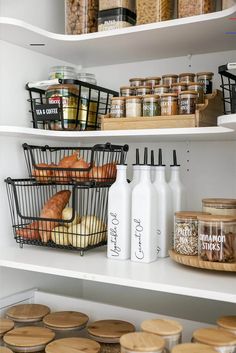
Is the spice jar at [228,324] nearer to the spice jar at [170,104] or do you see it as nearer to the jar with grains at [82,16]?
the spice jar at [170,104]

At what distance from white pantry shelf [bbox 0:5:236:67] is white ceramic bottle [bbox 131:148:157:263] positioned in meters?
0.42

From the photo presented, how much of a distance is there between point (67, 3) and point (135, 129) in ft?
1.77

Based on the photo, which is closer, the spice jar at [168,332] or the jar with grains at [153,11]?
the spice jar at [168,332]

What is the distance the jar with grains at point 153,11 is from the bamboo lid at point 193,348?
3.15 feet

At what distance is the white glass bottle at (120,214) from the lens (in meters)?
1.44

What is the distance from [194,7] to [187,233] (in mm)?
678

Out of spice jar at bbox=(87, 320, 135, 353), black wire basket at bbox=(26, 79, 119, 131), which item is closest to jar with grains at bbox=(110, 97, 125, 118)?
black wire basket at bbox=(26, 79, 119, 131)

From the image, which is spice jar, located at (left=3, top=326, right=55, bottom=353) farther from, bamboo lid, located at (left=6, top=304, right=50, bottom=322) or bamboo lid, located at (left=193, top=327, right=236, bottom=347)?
bamboo lid, located at (left=193, top=327, right=236, bottom=347)

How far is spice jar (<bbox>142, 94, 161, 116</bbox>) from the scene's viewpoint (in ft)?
4.84

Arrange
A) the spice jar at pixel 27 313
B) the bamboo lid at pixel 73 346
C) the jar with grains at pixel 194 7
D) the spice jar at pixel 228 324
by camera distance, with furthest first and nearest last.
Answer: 1. the spice jar at pixel 27 313
2. the jar with grains at pixel 194 7
3. the bamboo lid at pixel 73 346
4. the spice jar at pixel 228 324

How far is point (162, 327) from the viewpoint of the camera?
119cm

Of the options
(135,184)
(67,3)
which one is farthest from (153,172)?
(67,3)

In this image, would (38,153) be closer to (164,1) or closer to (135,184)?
(135,184)

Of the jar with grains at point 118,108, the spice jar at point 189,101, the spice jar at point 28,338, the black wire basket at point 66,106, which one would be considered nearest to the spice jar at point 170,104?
the spice jar at point 189,101
